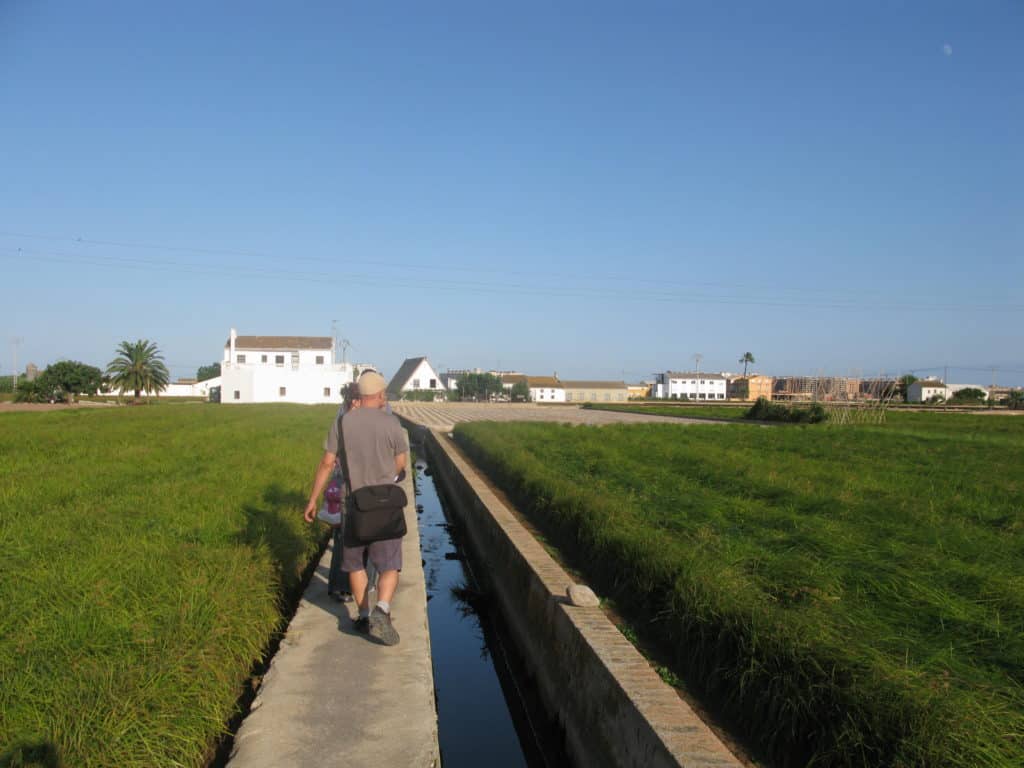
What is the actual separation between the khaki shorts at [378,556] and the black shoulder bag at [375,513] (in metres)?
0.16

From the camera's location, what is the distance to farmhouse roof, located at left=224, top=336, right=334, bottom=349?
72.6m

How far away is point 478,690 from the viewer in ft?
19.6

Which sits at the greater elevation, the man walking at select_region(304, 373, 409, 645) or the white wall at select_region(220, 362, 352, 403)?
the white wall at select_region(220, 362, 352, 403)

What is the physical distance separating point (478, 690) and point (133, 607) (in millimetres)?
2907

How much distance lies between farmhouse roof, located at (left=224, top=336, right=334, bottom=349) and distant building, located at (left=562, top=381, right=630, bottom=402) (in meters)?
53.9

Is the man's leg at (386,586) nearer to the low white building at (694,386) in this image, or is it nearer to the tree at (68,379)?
the tree at (68,379)

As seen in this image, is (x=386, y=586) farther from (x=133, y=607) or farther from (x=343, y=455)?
(x=133, y=607)

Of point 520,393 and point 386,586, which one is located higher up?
point 520,393

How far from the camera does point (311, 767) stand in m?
3.14

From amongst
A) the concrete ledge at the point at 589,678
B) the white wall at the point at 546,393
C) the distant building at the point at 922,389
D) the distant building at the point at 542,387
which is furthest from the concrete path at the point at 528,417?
the distant building at the point at 922,389

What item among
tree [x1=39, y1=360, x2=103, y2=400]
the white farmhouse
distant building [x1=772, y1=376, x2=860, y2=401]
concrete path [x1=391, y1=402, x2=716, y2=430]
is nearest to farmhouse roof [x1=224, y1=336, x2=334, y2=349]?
Result: the white farmhouse

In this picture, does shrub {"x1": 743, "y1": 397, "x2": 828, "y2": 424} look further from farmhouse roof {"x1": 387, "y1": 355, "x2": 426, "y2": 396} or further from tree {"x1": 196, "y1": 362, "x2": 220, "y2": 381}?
tree {"x1": 196, "y1": 362, "x2": 220, "y2": 381}

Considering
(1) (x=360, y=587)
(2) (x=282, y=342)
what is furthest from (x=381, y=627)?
(2) (x=282, y=342)

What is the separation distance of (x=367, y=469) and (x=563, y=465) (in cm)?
746
